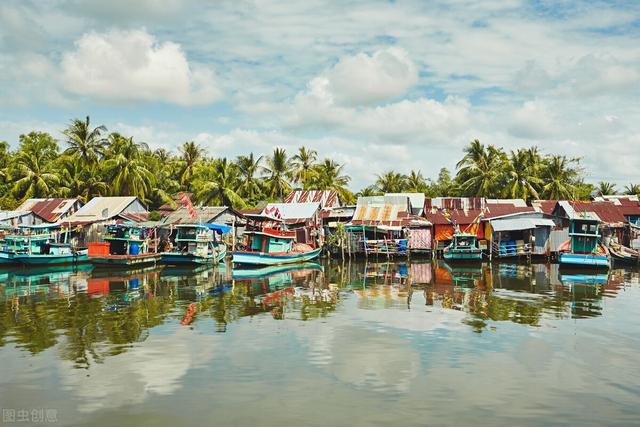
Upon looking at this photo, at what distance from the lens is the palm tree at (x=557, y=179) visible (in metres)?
46.8

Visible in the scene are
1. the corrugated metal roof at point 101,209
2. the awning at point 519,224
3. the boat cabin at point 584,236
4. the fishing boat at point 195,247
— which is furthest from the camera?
the corrugated metal roof at point 101,209

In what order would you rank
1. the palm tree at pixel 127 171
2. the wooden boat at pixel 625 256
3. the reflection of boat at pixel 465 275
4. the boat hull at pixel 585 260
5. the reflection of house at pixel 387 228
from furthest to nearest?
the palm tree at pixel 127 171 < the reflection of house at pixel 387 228 < the wooden boat at pixel 625 256 < the boat hull at pixel 585 260 < the reflection of boat at pixel 465 275

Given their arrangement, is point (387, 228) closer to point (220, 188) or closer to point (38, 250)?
point (220, 188)

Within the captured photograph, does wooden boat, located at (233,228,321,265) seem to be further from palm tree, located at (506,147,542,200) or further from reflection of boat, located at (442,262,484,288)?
palm tree, located at (506,147,542,200)

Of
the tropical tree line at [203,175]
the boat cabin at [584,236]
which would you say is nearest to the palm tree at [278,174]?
the tropical tree line at [203,175]

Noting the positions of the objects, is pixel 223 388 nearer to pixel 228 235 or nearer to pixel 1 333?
pixel 1 333

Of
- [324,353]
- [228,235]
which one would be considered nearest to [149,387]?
[324,353]

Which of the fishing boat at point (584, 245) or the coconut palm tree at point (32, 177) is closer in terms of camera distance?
the fishing boat at point (584, 245)

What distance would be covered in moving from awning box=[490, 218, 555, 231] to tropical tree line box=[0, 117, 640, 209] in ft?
28.9

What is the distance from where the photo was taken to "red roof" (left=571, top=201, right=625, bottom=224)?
3862 cm

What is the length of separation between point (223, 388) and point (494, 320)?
31.3 ft

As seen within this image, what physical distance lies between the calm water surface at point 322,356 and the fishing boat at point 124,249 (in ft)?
26.4

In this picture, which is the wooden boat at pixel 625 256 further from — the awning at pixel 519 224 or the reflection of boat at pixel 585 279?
the reflection of boat at pixel 585 279

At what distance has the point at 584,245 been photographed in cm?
3195
